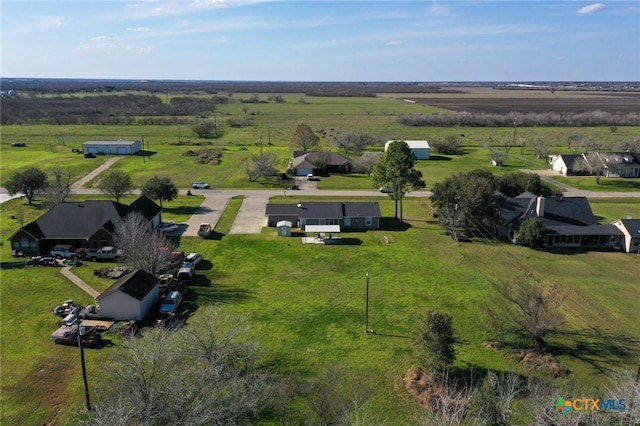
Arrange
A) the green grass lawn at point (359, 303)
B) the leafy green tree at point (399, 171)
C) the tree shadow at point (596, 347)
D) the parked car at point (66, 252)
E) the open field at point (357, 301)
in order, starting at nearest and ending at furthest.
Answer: the open field at point (357, 301) → the green grass lawn at point (359, 303) → the tree shadow at point (596, 347) → the parked car at point (66, 252) → the leafy green tree at point (399, 171)

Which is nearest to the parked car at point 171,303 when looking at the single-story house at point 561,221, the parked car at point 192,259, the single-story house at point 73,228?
the parked car at point 192,259

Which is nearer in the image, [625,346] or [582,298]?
[625,346]

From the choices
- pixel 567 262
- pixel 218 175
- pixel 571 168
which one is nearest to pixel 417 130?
pixel 571 168

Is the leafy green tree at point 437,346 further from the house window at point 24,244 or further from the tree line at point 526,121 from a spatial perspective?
the tree line at point 526,121

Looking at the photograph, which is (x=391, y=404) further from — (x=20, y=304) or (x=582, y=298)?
(x=20, y=304)

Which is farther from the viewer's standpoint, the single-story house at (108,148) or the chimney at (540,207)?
the single-story house at (108,148)

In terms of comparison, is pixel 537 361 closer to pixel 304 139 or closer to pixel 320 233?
pixel 320 233

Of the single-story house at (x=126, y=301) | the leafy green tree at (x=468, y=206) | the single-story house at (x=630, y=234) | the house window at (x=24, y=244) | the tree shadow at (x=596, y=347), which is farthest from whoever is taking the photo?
the leafy green tree at (x=468, y=206)
